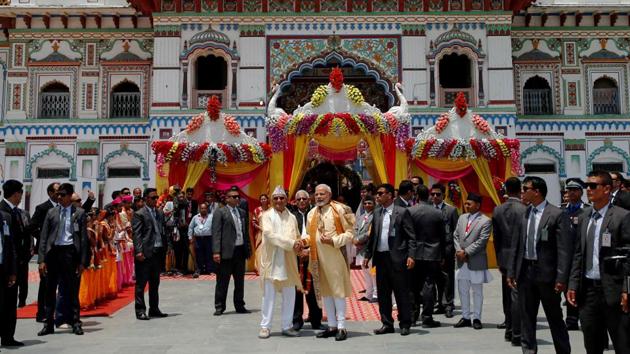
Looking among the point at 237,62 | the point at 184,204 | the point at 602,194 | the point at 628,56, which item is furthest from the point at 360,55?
the point at 602,194

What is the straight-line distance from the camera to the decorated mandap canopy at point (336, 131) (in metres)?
15.4

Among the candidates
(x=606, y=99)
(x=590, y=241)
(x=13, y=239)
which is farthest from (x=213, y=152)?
(x=606, y=99)

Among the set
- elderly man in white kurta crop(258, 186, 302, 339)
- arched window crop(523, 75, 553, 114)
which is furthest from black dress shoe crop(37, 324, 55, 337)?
arched window crop(523, 75, 553, 114)

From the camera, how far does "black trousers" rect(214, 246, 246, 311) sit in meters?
9.29

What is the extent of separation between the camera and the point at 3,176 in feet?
65.6

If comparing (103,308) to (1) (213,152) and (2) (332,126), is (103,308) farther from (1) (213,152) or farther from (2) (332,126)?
(2) (332,126)

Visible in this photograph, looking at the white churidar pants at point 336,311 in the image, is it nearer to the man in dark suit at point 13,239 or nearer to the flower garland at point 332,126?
the man in dark suit at point 13,239

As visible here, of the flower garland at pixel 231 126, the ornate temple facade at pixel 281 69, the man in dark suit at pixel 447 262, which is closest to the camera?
the man in dark suit at pixel 447 262

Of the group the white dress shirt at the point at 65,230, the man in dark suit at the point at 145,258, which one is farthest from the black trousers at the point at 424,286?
the white dress shirt at the point at 65,230

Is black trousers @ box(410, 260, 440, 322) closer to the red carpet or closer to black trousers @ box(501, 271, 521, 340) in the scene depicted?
black trousers @ box(501, 271, 521, 340)

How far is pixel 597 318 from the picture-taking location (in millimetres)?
5316

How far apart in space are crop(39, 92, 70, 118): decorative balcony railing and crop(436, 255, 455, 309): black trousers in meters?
15.3

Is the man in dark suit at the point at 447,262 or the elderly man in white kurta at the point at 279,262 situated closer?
the elderly man in white kurta at the point at 279,262

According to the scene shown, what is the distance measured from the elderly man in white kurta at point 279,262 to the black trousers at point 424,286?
166 centimetres
